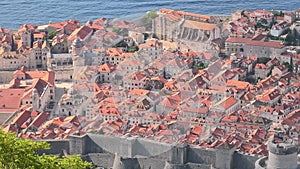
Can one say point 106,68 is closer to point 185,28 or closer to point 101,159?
point 185,28

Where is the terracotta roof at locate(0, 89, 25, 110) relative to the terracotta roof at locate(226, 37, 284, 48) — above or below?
below

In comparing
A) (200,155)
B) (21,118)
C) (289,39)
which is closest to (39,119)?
(21,118)

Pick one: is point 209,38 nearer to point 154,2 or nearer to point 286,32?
point 286,32

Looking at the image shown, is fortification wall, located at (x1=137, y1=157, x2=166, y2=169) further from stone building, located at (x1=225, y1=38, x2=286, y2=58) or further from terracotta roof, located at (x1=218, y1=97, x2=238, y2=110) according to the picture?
stone building, located at (x1=225, y1=38, x2=286, y2=58)

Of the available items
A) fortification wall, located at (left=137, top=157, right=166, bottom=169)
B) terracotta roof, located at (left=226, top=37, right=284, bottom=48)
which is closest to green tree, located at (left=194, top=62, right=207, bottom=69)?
terracotta roof, located at (left=226, top=37, right=284, bottom=48)

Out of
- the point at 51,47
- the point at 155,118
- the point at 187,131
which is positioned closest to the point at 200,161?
the point at 187,131
